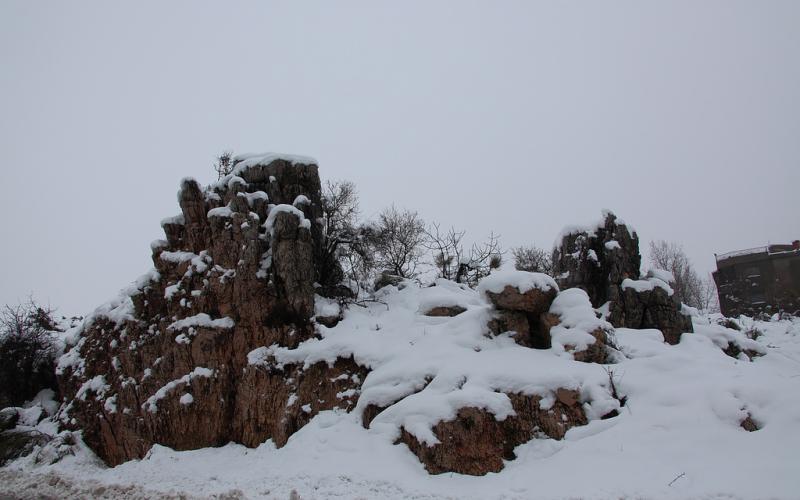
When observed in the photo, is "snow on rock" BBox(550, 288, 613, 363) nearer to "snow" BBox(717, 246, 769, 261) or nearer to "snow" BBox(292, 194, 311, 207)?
"snow" BBox(292, 194, 311, 207)

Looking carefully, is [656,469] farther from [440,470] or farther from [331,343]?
[331,343]

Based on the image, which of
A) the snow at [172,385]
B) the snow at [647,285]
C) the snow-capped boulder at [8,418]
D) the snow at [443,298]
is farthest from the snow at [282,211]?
the snow-capped boulder at [8,418]

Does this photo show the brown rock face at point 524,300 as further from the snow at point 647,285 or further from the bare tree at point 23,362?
the bare tree at point 23,362

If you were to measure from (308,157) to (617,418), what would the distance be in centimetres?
1332

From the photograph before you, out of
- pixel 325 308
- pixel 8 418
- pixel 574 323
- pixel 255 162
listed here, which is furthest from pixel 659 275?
pixel 8 418

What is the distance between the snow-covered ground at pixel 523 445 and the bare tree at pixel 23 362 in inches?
245

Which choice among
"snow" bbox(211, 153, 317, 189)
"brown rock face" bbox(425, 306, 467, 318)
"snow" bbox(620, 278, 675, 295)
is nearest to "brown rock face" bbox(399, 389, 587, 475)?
"brown rock face" bbox(425, 306, 467, 318)

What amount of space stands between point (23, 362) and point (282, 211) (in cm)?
1507

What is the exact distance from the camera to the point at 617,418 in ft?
29.6

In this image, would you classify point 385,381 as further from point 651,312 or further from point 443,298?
point 651,312

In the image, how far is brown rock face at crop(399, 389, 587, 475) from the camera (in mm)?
9281

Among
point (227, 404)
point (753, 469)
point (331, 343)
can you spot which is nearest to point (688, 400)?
point (753, 469)

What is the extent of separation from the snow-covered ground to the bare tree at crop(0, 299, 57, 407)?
20.4 feet

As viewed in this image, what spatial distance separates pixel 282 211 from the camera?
14953 millimetres
